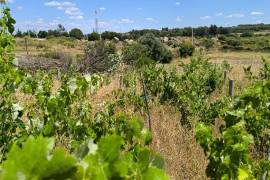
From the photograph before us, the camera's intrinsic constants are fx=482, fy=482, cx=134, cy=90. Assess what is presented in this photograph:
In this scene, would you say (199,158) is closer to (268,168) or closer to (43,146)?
(268,168)

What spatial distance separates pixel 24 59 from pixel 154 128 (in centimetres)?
1524

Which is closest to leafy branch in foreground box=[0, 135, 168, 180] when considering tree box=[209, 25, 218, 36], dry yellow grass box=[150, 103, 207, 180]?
dry yellow grass box=[150, 103, 207, 180]

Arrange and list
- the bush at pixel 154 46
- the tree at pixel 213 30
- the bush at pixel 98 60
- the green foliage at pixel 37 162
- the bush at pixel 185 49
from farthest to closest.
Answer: the tree at pixel 213 30 < the bush at pixel 185 49 < the bush at pixel 154 46 < the bush at pixel 98 60 < the green foliage at pixel 37 162

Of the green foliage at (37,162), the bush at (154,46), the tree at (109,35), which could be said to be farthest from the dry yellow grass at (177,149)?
the tree at (109,35)

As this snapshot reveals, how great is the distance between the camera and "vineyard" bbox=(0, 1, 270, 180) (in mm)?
817

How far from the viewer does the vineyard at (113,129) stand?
2.68 feet

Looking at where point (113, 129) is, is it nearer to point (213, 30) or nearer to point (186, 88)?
point (186, 88)

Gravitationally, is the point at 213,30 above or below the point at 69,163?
below

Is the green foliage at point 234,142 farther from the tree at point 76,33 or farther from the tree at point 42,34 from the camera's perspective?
the tree at point 42,34

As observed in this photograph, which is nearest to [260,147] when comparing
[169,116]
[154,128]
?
[154,128]

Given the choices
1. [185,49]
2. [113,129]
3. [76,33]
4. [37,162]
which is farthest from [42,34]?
[37,162]

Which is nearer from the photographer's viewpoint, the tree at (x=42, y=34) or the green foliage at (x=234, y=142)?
the green foliage at (x=234, y=142)

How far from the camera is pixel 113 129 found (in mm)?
3629

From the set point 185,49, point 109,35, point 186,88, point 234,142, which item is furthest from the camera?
point 109,35
